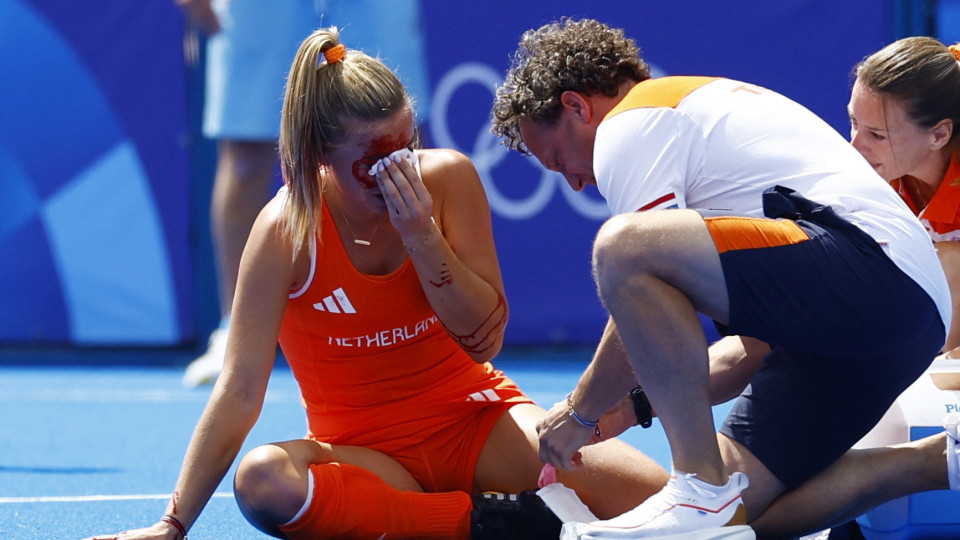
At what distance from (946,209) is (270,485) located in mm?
1812

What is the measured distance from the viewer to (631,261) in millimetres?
2211

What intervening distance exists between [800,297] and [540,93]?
789 millimetres

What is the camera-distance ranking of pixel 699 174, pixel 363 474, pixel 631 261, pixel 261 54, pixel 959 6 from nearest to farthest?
pixel 631 261 → pixel 699 174 → pixel 363 474 → pixel 261 54 → pixel 959 6

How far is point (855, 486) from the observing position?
2510 millimetres

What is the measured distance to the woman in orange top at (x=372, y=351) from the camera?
98.7 inches

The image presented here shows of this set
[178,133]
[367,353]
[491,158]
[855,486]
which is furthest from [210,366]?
[855,486]

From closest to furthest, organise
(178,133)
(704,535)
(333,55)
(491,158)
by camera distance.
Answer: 1. (704,535)
2. (333,55)
3. (491,158)
4. (178,133)

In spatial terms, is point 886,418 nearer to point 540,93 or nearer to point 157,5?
point 540,93

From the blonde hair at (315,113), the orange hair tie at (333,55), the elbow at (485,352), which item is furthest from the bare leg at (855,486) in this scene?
the orange hair tie at (333,55)

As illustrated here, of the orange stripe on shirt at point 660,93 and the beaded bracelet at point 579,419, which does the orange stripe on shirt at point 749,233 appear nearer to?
the orange stripe on shirt at point 660,93

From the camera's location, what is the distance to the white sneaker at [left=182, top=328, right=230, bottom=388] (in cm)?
510

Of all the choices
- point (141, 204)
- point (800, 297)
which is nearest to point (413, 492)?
point (800, 297)

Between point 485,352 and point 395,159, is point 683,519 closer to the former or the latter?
point 485,352

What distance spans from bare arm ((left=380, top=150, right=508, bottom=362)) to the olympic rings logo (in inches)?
116
